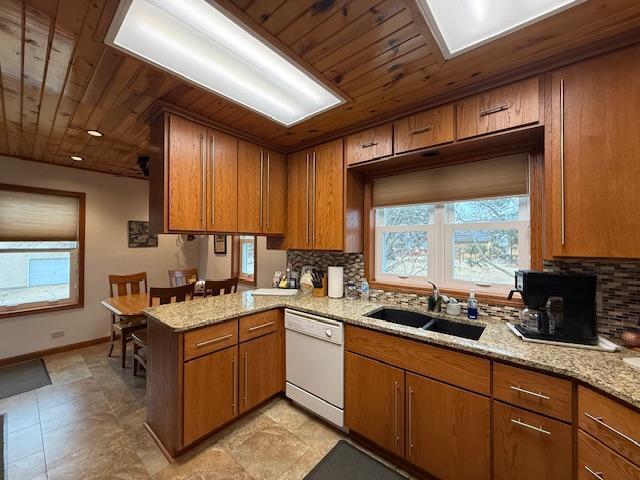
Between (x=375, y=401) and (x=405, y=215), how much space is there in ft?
5.02

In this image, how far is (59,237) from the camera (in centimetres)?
346

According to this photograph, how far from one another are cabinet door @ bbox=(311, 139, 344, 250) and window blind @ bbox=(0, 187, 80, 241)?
11.3ft

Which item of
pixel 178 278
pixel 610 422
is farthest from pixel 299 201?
pixel 178 278

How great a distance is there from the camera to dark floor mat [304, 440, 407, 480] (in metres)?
1.60

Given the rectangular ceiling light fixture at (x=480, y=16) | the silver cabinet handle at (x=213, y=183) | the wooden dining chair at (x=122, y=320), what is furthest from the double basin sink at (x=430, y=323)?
the wooden dining chair at (x=122, y=320)

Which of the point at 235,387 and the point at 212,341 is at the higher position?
the point at 212,341

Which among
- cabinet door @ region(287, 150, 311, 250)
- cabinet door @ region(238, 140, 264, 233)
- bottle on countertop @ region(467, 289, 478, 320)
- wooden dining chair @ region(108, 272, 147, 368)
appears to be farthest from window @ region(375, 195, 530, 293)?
wooden dining chair @ region(108, 272, 147, 368)

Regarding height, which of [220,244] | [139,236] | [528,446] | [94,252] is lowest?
[528,446]

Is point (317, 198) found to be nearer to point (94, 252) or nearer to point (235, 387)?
point (235, 387)

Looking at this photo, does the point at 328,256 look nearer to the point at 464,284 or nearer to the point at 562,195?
the point at 464,284

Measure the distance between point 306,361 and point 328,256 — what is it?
1.09 metres

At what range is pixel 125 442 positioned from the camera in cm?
189

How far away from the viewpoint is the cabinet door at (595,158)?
1.24 meters

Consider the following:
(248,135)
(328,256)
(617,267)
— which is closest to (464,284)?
(617,267)
